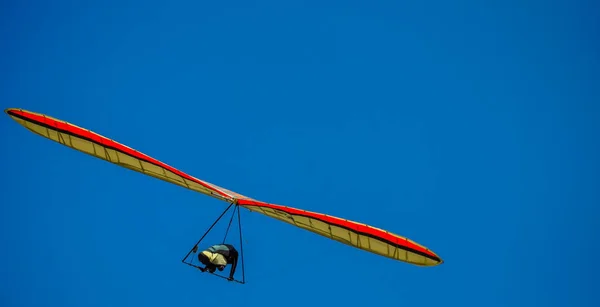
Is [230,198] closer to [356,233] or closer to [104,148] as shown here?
[356,233]

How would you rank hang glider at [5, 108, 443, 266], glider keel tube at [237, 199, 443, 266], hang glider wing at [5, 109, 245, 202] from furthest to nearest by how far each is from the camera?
hang glider wing at [5, 109, 245, 202] < hang glider at [5, 108, 443, 266] < glider keel tube at [237, 199, 443, 266]

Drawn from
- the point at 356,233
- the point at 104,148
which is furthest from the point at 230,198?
the point at 104,148

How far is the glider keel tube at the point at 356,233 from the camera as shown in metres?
31.5

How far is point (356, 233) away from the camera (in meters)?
31.9

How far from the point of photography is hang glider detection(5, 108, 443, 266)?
104 ft

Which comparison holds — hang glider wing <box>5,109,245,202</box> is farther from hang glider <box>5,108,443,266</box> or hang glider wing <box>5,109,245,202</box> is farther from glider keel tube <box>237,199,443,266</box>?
glider keel tube <box>237,199,443,266</box>

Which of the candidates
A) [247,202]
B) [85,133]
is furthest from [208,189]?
[85,133]

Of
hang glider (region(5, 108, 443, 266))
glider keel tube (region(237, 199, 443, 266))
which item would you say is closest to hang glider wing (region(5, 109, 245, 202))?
hang glider (region(5, 108, 443, 266))

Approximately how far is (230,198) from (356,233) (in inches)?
178

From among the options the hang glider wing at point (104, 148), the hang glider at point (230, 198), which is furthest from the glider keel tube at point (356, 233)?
the hang glider wing at point (104, 148)

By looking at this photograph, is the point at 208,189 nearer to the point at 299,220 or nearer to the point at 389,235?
the point at 299,220

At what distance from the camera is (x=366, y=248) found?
3262cm

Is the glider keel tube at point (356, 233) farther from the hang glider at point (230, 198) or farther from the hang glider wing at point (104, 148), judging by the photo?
the hang glider wing at point (104, 148)

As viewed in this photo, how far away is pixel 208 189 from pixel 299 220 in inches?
138
